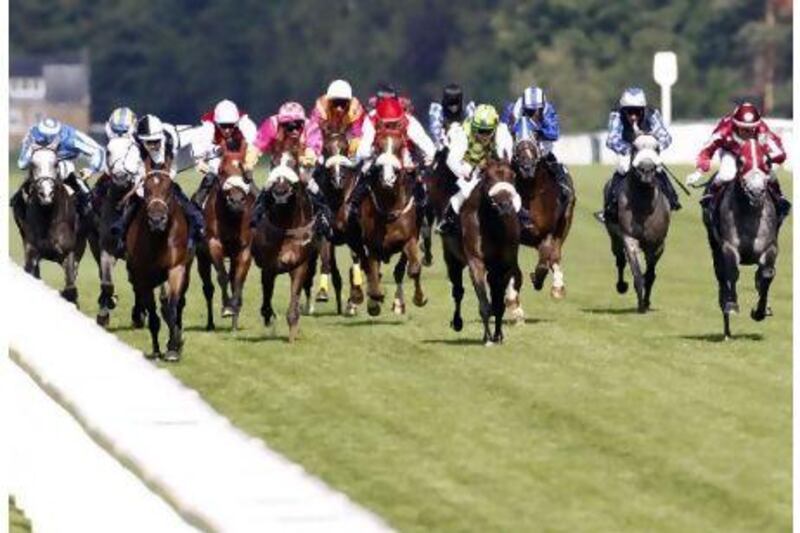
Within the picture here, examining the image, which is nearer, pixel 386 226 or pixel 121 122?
pixel 121 122

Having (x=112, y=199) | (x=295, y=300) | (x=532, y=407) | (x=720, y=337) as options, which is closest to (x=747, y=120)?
(x=720, y=337)

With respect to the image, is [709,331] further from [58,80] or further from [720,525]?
[58,80]

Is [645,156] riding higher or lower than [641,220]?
higher

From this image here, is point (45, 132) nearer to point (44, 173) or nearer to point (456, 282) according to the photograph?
point (44, 173)

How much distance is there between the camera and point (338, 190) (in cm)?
2780

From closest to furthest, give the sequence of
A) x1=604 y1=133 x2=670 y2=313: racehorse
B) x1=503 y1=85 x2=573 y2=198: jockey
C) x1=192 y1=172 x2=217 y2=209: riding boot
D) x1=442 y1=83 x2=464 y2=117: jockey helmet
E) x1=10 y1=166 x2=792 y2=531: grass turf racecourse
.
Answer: x1=10 y1=166 x2=792 y2=531: grass turf racecourse
x1=192 y1=172 x2=217 y2=209: riding boot
x1=604 y1=133 x2=670 y2=313: racehorse
x1=442 y1=83 x2=464 y2=117: jockey helmet
x1=503 y1=85 x2=573 y2=198: jockey

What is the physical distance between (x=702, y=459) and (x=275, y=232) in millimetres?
8520

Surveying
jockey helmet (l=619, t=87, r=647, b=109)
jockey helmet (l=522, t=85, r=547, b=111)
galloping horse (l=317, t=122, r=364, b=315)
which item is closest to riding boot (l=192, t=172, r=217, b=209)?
galloping horse (l=317, t=122, r=364, b=315)

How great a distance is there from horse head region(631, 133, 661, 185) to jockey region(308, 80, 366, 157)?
2.47 m

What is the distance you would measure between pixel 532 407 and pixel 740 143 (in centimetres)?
594

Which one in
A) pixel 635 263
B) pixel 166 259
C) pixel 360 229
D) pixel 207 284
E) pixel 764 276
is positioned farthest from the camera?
pixel 635 263

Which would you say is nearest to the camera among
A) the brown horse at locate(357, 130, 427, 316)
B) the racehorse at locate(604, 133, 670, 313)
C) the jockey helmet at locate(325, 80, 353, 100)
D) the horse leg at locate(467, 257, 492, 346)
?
the horse leg at locate(467, 257, 492, 346)

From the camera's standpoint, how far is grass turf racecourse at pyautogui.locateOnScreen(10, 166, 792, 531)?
1451cm

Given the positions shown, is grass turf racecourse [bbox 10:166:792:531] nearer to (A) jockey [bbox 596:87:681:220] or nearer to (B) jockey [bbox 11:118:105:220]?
(A) jockey [bbox 596:87:681:220]
